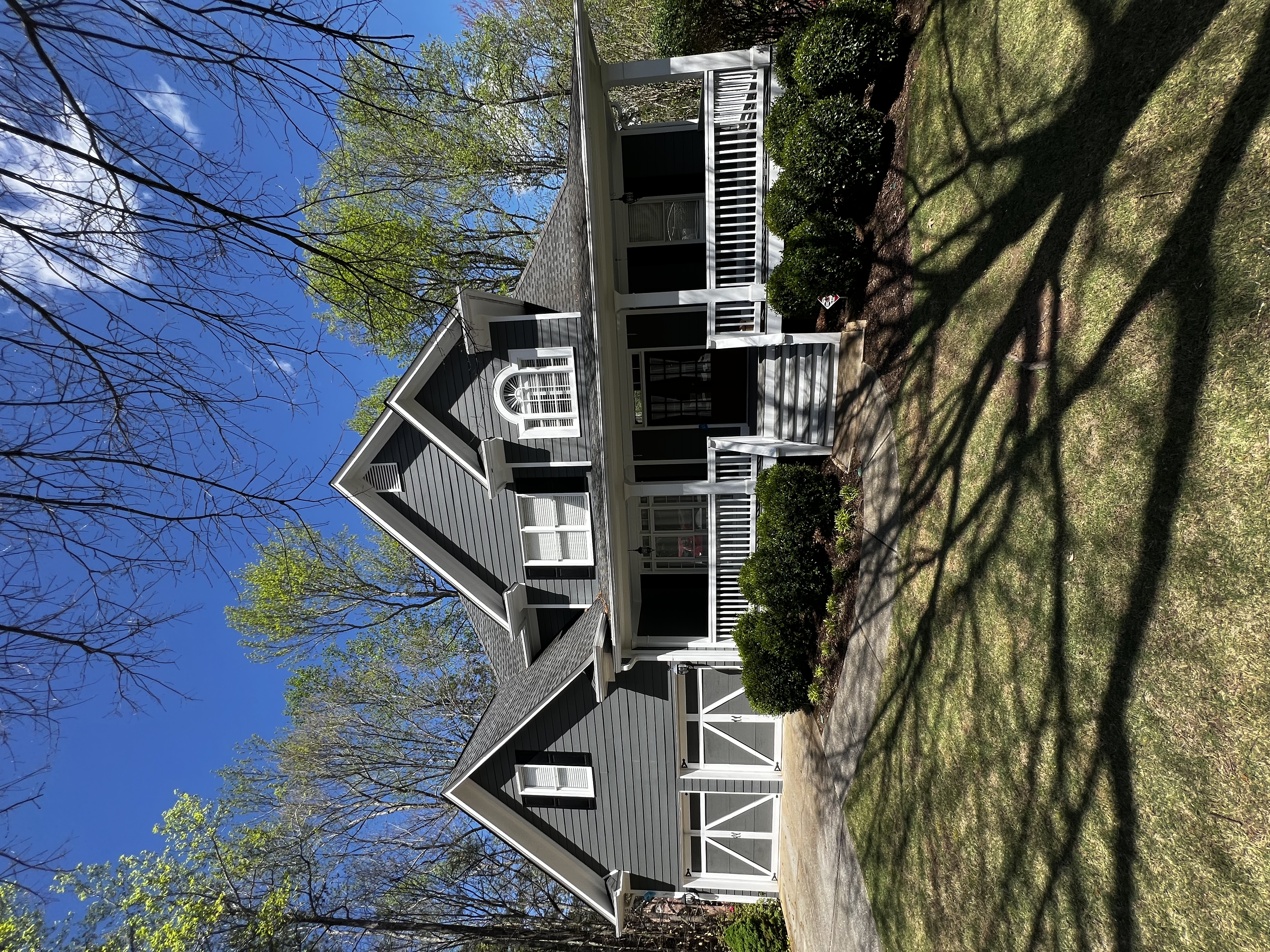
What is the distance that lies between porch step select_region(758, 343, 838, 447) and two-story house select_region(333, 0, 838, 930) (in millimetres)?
35

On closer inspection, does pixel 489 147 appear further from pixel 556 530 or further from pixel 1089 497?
pixel 1089 497

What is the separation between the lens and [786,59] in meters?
9.84

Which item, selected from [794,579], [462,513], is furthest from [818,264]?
[462,513]

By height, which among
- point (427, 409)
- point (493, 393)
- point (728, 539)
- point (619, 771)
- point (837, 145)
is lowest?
point (619, 771)

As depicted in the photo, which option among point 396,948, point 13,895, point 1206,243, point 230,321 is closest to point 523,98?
point 230,321

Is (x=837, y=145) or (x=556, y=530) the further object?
(x=556, y=530)

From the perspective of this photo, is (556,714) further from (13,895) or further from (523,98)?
(523,98)

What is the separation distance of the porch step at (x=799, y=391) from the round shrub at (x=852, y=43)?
13.5 ft

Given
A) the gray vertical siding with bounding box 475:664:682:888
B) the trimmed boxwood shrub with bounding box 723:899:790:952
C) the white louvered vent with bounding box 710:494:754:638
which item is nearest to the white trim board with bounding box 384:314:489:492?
the white louvered vent with bounding box 710:494:754:638

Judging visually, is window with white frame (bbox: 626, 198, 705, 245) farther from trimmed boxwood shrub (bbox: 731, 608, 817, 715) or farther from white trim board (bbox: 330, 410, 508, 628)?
trimmed boxwood shrub (bbox: 731, 608, 817, 715)

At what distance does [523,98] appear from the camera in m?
21.4

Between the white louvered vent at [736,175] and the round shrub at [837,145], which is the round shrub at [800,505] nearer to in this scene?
the white louvered vent at [736,175]

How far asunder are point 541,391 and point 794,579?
590 cm

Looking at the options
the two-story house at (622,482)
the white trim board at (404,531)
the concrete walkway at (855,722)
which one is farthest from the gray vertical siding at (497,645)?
the concrete walkway at (855,722)
